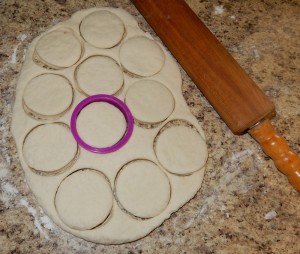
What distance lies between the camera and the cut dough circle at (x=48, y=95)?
121 cm

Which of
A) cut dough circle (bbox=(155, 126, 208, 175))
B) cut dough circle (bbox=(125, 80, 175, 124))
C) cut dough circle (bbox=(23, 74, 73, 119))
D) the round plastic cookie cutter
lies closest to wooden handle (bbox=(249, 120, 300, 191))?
cut dough circle (bbox=(155, 126, 208, 175))

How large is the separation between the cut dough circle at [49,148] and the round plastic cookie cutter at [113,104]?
0.09 feet

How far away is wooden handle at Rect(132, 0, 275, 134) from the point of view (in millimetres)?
1211

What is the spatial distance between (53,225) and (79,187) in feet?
0.52

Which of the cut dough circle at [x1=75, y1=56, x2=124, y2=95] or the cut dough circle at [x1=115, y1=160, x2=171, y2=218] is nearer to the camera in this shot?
the cut dough circle at [x1=115, y1=160, x2=171, y2=218]

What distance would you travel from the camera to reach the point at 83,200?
1.13 metres

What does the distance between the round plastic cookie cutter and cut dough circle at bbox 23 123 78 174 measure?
0.09 feet

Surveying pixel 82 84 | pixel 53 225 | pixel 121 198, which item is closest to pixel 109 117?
pixel 82 84

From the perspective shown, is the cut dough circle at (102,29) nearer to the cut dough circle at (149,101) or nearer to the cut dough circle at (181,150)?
the cut dough circle at (149,101)

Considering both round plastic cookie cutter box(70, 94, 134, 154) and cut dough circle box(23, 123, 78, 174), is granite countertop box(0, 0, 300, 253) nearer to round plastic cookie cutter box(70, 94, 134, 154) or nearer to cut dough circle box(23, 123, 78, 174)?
cut dough circle box(23, 123, 78, 174)

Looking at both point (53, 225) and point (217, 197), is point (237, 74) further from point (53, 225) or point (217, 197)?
point (53, 225)

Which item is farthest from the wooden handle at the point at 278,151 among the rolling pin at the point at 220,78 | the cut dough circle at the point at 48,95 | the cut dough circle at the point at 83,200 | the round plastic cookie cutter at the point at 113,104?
the cut dough circle at the point at 48,95

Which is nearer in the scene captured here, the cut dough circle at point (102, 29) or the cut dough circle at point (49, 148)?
the cut dough circle at point (49, 148)

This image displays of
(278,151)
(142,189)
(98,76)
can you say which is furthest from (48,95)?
(278,151)
